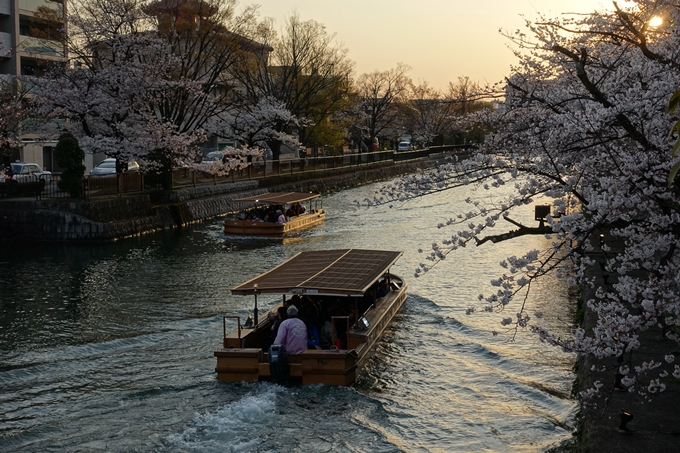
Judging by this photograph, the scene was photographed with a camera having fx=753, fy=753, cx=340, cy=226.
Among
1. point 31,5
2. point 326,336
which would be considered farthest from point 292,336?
point 31,5

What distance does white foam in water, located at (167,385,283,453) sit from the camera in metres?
10.1

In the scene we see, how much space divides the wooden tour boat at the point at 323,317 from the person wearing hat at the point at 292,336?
0.20 metres

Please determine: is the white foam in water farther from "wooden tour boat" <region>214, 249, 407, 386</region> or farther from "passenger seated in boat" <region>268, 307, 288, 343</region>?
"passenger seated in boat" <region>268, 307, 288, 343</region>

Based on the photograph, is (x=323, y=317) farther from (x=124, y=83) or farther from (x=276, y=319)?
(x=124, y=83)

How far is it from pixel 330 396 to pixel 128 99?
76.3 feet

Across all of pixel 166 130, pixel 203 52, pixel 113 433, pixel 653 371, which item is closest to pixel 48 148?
pixel 203 52

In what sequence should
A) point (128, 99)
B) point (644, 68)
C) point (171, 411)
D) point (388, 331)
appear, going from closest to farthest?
point (644, 68), point (171, 411), point (388, 331), point (128, 99)

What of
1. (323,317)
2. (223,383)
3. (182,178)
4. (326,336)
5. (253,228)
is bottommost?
(223,383)

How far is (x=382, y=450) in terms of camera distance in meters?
10.3

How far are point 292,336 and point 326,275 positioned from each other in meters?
2.26

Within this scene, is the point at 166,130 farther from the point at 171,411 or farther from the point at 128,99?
the point at 171,411

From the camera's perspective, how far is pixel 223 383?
492 inches

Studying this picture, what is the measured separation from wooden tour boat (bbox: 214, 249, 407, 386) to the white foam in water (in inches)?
28.2

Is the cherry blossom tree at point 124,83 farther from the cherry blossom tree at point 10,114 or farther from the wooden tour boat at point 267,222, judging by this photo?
the wooden tour boat at point 267,222
